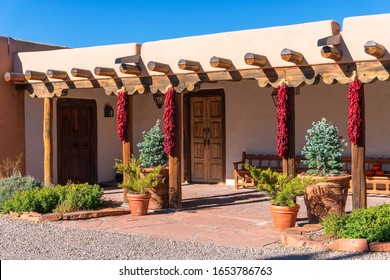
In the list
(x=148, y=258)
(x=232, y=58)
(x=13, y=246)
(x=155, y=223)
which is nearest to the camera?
(x=148, y=258)

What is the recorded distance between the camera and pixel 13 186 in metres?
9.84

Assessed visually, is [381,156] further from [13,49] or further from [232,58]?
[13,49]

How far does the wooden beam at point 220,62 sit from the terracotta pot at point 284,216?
8.29 ft

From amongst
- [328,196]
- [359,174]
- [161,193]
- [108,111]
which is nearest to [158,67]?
[161,193]

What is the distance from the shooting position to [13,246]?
6699mm

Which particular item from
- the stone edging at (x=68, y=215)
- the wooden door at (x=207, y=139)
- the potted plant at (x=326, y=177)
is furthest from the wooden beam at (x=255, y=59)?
the wooden door at (x=207, y=139)

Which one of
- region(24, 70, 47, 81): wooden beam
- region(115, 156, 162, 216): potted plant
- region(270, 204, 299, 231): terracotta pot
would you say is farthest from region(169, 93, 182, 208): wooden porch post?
region(24, 70, 47, 81): wooden beam

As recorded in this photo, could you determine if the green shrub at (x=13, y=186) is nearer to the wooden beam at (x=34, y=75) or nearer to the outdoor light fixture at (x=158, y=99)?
the wooden beam at (x=34, y=75)

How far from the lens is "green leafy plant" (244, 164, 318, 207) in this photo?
7.32 m

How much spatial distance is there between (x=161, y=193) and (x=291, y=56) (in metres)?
3.37

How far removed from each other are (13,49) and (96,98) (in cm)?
238

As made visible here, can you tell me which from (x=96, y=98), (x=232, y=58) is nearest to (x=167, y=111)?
(x=232, y=58)

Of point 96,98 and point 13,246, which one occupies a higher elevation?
point 96,98

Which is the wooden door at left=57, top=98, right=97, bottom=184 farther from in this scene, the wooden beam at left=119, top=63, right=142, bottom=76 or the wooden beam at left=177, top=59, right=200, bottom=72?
the wooden beam at left=177, top=59, right=200, bottom=72
